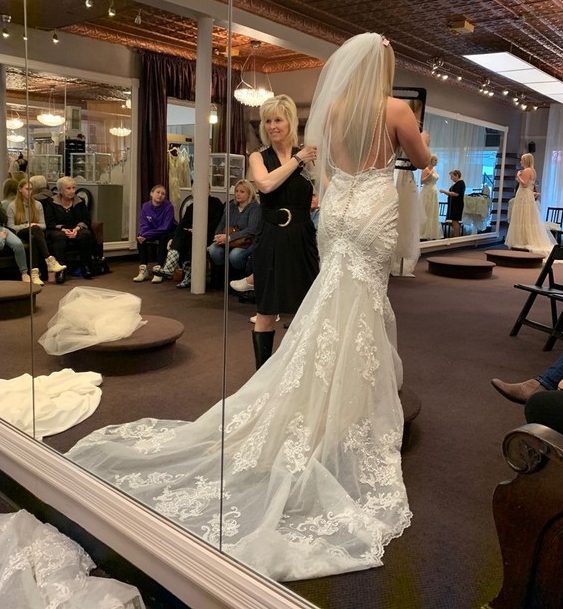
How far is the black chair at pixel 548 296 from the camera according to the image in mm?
1687

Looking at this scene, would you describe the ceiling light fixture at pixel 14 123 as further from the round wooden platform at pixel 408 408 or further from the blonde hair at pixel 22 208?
the round wooden platform at pixel 408 408

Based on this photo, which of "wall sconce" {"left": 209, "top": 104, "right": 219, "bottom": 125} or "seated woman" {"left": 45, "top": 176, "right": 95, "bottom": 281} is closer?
"wall sconce" {"left": 209, "top": 104, "right": 219, "bottom": 125}

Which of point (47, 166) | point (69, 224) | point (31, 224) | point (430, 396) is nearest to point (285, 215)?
point (430, 396)

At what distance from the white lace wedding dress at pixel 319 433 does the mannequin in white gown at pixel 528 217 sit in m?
0.43

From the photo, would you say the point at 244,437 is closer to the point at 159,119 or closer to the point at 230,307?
A: the point at 230,307

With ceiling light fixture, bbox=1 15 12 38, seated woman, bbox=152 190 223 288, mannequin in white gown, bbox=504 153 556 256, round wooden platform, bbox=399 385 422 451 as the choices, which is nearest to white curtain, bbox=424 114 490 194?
mannequin in white gown, bbox=504 153 556 256

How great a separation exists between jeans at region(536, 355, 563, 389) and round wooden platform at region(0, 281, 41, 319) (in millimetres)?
2279

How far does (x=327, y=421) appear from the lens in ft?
6.90

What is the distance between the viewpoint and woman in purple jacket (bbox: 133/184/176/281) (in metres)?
2.40

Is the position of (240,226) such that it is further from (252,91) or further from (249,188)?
(252,91)

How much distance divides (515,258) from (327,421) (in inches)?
32.6

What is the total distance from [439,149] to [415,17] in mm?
369

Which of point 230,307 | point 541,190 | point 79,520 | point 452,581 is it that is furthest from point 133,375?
point 541,190

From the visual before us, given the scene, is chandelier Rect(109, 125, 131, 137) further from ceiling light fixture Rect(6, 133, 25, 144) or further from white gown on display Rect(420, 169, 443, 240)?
white gown on display Rect(420, 169, 443, 240)
